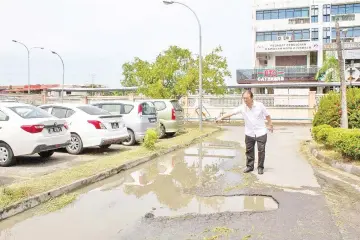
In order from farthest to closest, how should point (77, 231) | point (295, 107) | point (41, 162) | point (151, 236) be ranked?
1. point (295, 107)
2. point (41, 162)
3. point (77, 231)
4. point (151, 236)

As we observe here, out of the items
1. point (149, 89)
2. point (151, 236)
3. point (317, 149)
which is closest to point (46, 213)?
point (151, 236)

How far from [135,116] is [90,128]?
264 centimetres

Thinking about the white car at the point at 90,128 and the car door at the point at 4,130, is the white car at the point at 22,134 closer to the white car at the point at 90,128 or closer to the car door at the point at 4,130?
the car door at the point at 4,130

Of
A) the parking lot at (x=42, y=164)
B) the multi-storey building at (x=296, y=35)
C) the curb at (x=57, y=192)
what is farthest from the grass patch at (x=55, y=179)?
the multi-storey building at (x=296, y=35)

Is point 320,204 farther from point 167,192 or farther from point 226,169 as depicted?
point 226,169

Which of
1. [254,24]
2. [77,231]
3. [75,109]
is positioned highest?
[254,24]

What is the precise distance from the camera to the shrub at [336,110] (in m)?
11.2

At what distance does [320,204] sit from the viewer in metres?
5.48

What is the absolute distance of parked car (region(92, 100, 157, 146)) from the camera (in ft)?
41.5

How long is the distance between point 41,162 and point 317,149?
7424 mm

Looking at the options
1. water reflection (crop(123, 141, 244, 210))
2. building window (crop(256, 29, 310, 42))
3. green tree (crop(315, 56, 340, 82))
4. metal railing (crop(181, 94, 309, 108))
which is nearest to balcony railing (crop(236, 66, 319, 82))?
green tree (crop(315, 56, 340, 82))

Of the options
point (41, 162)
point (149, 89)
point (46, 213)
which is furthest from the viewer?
point (149, 89)

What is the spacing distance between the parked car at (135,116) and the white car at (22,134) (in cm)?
406

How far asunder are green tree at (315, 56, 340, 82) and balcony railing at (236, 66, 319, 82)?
224 cm
